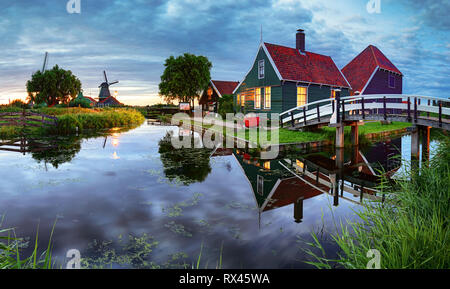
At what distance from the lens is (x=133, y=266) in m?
4.52

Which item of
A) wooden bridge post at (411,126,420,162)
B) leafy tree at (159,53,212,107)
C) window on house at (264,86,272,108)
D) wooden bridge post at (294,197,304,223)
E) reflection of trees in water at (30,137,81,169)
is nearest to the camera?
wooden bridge post at (294,197,304,223)

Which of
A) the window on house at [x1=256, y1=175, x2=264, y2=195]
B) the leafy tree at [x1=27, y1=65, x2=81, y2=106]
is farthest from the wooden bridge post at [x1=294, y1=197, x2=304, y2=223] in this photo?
the leafy tree at [x1=27, y1=65, x2=81, y2=106]

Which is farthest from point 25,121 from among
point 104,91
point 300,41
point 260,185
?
point 104,91

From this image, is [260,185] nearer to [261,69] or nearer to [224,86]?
[261,69]

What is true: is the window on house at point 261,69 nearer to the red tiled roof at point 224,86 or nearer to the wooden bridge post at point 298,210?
the wooden bridge post at point 298,210

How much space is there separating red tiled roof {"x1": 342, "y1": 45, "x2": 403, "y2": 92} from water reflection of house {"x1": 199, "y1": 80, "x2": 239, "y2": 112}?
721 inches

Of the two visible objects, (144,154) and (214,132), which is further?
(214,132)

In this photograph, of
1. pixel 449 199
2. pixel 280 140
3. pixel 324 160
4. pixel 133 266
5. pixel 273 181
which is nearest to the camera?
pixel 133 266

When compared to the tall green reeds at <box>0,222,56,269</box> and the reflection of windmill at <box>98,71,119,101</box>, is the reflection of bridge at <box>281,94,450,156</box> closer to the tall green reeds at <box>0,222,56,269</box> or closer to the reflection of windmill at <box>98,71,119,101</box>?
the tall green reeds at <box>0,222,56,269</box>

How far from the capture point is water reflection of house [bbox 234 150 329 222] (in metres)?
7.54

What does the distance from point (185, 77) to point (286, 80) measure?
1383 inches

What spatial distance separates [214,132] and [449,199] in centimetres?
1999

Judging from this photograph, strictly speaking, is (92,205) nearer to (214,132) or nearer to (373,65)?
(214,132)
